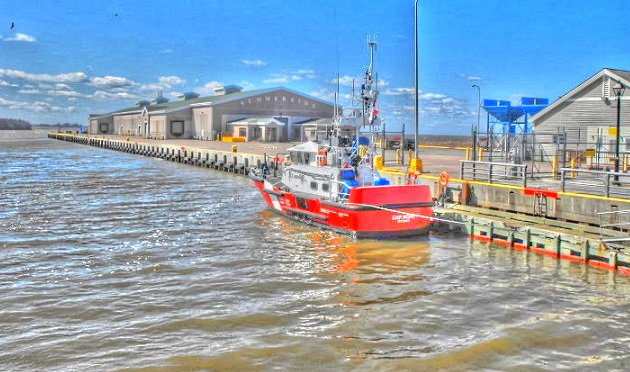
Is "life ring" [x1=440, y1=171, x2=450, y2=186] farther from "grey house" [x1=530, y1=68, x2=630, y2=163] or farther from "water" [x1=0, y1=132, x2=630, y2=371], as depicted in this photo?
"grey house" [x1=530, y1=68, x2=630, y2=163]

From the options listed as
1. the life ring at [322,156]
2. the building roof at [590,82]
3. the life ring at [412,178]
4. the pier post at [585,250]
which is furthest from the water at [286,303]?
the building roof at [590,82]

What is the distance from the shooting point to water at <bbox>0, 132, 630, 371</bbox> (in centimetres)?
1025

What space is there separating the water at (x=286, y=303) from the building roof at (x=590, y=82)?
1640cm

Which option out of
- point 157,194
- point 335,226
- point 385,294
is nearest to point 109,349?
point 385,294

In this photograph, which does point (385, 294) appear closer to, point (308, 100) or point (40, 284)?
point (40, 284)

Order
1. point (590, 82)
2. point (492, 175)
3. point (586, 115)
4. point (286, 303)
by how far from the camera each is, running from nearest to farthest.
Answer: point (286, 303)
point (492, 175)
point (590, 82)
point (586, 115)

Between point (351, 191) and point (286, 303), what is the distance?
277 inches

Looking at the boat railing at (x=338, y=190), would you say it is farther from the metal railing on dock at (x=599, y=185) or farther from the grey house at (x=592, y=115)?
the grey house at (x=592, y=115)

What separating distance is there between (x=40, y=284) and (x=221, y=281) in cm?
435

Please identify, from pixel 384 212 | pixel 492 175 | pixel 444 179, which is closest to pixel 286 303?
pixel 384 212

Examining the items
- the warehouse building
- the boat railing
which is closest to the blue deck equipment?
the boat railing

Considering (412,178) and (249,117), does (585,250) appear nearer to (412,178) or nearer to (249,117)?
(412,178)

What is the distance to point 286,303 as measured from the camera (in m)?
13.1

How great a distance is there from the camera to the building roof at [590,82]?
29.6 meters
